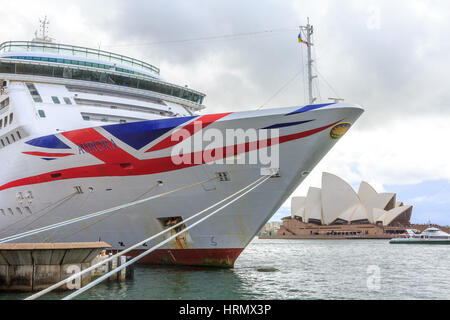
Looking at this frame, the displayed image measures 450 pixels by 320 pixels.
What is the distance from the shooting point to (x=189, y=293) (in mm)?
9641

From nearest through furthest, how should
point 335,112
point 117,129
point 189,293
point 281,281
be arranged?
1. point 189,293
2. point 335,112
3. point 117,129
4. point 281,281

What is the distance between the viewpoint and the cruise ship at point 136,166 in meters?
10.8

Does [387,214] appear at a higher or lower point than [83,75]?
lower

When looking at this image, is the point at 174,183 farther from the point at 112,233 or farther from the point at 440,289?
the point at 440,289

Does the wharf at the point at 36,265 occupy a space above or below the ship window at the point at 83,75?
below

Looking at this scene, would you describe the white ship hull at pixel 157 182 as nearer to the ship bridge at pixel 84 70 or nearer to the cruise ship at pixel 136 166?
the cruise ship at pixel 136 166

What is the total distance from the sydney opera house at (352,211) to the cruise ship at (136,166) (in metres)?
56.3

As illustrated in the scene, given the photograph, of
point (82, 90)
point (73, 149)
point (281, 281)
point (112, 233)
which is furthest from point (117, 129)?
point (281, 281)

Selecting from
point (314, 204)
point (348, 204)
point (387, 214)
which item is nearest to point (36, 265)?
point (348, 204)

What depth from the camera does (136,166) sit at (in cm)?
1159

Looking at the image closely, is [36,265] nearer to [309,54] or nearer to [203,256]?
[203,256]

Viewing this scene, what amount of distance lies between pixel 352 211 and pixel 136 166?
63.5 meters

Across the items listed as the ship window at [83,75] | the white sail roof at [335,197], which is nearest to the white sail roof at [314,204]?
the white sail roof at [335,197]
